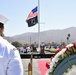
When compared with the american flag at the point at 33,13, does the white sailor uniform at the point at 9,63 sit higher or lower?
lower

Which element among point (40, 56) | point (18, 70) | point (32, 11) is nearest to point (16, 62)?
point (18, 70)

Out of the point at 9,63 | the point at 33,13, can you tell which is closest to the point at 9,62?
the point at 9,63

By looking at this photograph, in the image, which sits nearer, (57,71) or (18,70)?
(18,70)

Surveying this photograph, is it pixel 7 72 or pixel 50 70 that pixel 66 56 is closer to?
pixel 50 70

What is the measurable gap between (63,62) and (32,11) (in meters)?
23.9

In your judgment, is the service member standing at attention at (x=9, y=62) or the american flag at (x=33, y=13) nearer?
the service member standing at attention at (x=9, y=62)

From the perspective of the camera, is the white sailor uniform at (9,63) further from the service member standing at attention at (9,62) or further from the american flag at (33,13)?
the american flag at (33,13)

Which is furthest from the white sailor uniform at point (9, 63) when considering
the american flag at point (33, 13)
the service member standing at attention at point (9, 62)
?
the american flag at point (33, 13)

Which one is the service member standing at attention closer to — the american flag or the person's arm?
the person's arm

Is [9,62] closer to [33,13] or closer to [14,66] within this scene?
[14,66]

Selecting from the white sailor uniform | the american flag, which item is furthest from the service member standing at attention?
the american flag

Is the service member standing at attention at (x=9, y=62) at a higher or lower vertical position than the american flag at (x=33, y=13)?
lower

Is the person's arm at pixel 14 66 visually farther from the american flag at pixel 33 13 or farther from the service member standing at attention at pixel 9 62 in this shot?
the american flag at pixel 33 13

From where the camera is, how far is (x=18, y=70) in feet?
9.36
